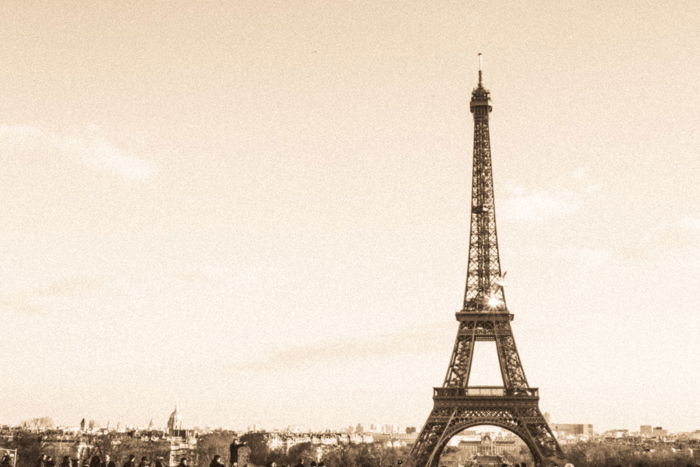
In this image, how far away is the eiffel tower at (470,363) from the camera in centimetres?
6756

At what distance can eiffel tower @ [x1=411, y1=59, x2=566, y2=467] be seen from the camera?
222ft

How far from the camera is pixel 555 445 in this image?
6638 cm

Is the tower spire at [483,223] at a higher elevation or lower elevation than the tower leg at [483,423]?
higher

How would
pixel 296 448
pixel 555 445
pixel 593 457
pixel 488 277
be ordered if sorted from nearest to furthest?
pixel 555 445 → pixel 488 277 → pixel 593 457 → pixel 296 448

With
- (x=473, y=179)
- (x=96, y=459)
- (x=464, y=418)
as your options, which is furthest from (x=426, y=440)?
(x=96, y=459)

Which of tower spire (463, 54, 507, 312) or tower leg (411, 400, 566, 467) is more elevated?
tower spire (463, 54, 507, 312)

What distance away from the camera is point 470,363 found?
7056 cm

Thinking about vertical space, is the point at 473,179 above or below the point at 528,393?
above

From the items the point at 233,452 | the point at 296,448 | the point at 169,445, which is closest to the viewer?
the point at 233,452

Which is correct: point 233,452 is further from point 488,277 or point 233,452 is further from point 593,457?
point 593,457

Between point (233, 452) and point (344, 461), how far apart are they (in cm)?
10563

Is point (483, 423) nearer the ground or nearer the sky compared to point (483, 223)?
nearer the ground

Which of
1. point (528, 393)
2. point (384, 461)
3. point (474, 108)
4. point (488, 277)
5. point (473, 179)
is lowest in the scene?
point (384, 461)

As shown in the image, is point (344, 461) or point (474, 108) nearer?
point (474, 108)
